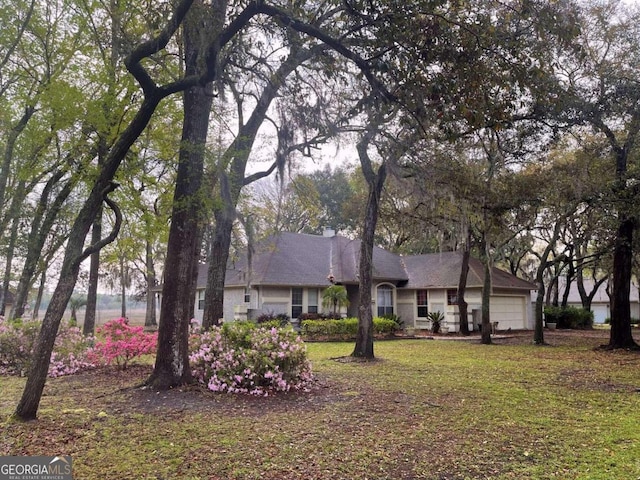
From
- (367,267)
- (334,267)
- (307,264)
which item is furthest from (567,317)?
(367,267)

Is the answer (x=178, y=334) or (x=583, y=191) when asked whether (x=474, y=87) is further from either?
(x=583, y=191)

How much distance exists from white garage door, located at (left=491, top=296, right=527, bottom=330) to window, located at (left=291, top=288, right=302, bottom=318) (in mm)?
10069

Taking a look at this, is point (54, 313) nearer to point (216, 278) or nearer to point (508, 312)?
point (216, 278)

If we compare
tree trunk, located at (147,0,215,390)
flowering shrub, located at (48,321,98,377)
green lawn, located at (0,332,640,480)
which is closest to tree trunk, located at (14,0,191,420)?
green lawn, located at (0,332,640,480)

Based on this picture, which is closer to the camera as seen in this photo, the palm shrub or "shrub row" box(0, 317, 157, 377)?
"shrub row" box(0, 317, 157, 377)

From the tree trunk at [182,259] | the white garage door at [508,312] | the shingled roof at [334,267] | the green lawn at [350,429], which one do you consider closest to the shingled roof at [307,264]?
the shingled roof at [334,267]

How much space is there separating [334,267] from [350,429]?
17.1 metres

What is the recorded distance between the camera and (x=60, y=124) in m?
9.55

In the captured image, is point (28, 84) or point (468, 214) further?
point (468, 214)

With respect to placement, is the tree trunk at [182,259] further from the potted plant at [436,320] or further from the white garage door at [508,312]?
the white garage door at [508,312]

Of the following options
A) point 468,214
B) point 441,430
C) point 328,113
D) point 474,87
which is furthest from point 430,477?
point 468,214

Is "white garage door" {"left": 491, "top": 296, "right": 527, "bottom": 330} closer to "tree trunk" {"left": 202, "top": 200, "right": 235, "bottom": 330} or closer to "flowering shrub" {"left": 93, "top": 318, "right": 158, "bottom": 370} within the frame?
"tree trunk" {"left": 202, "top": 200, "right": 235, "bottom": 330}

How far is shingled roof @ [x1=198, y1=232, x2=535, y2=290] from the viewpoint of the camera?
2055 cm

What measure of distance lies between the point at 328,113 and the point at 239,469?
19.5ft
